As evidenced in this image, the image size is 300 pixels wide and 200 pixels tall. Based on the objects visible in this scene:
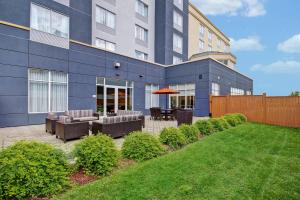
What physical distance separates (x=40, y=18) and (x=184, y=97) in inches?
602

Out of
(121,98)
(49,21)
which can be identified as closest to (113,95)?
(121,98)

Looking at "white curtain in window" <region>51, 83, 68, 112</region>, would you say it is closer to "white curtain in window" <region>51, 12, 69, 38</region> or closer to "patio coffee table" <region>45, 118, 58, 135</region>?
"white curtain in window" <region>51, 12, 69, 38</region>

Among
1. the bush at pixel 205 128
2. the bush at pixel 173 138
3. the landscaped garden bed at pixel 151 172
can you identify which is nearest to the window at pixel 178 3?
the bush at pixel 205 128

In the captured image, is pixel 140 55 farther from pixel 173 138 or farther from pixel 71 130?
pixel 173 138

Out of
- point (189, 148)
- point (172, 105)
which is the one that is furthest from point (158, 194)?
point (172, 105)

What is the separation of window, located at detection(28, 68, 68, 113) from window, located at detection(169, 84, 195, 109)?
12608mm

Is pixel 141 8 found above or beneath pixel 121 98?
above

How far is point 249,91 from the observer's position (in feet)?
122

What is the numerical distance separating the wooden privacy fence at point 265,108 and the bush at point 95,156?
13447mm

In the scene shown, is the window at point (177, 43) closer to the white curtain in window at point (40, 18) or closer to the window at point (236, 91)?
the window at point (236, 91)

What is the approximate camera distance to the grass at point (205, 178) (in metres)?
3.54

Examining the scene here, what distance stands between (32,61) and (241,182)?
1317 centimetres

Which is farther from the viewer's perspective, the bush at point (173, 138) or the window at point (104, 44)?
the window at point (104, 44)

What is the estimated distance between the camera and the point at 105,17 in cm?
1994
